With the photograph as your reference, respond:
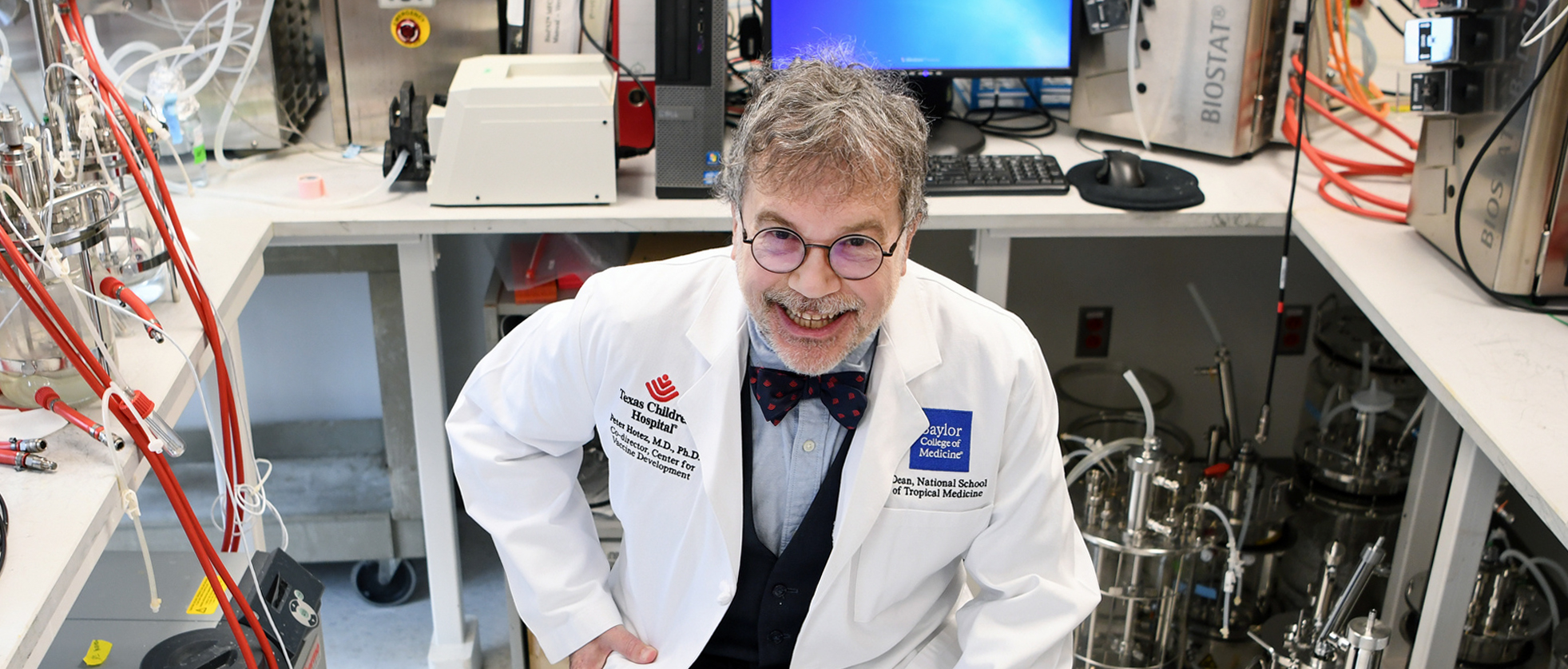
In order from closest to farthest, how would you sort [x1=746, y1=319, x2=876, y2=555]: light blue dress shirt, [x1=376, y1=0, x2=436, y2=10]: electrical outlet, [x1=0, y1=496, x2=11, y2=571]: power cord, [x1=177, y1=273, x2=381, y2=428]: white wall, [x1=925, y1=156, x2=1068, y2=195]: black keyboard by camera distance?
[x1=0, y1=496, x2=11, y2=571]: power cord, [x1=746, y1=319, x2=876, y2=555]: light blue dress shirt, [x1=925, y1=156, x2=1068, y2=195]: black keyboard, [x1=376, y1=0, x2=436, y2=10]: electrical outlet, [x1=177, y1=273, x2=381, y2=428]: white wall

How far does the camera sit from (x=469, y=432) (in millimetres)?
1409

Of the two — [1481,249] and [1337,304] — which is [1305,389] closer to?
[1337,304]

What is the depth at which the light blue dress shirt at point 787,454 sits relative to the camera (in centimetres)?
132

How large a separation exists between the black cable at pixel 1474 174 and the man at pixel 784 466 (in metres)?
0.72

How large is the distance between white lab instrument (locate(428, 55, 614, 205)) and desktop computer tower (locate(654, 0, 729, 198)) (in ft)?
0.30

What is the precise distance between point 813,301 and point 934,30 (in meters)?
1.17

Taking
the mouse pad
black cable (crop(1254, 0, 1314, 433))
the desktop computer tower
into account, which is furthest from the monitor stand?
black cable (crop(1254, 0, 1314, 433))

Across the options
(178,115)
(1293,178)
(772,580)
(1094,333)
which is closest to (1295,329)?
(1094,333)

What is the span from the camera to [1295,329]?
2.86 meters

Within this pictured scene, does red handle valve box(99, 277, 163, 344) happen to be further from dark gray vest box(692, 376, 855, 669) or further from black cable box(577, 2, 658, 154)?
black cable box(577, 2, 658, 154)

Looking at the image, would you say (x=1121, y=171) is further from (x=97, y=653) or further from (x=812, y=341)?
(x=97, y=653)

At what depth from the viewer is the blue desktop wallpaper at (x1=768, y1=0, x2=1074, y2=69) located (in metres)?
2.19

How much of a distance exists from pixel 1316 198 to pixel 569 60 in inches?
48.7

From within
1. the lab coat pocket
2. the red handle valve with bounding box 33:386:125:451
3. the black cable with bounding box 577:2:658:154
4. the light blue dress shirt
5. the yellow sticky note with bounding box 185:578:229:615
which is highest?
the black cable with bounding box 577:2:658:154
